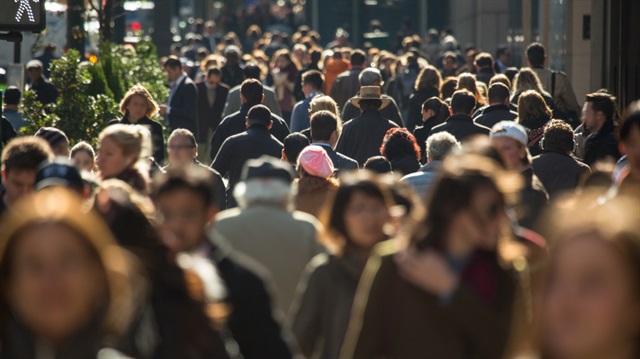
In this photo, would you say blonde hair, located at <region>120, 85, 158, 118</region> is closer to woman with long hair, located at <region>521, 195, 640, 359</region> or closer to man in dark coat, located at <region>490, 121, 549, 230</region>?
man in dark coat, located at <region>490, 121, 549, 230</region>

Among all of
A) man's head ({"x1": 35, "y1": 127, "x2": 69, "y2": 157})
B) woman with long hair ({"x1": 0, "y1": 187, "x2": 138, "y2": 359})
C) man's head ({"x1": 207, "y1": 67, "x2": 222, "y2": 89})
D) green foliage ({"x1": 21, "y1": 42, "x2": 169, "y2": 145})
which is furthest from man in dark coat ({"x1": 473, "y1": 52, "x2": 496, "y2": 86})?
woman with long hair ({"x1": 0, "y1": 187, "x2": 138, "y2": 359})

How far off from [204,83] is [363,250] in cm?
1510

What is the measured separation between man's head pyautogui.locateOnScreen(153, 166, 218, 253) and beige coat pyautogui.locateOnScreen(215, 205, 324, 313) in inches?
69.1

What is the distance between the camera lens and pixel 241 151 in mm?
12734

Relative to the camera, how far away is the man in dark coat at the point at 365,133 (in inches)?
548

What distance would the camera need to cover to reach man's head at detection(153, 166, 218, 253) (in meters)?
4.98

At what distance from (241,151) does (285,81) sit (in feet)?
34.1

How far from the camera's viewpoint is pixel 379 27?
46.7m

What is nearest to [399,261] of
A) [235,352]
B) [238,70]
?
[235,352]

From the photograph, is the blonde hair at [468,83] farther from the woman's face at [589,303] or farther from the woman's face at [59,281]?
the woman's face at [589,303]

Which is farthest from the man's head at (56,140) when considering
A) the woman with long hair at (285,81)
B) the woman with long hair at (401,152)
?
the woman with long hair at (285,81)

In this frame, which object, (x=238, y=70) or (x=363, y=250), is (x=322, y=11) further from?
(x=363, y=250)

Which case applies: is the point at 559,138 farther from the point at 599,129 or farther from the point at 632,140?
the point at 632,140

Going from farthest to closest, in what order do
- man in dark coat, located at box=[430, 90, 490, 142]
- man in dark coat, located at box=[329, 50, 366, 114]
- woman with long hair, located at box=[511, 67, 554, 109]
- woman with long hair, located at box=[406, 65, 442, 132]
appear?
1. man in dark coat, located at box=[329, 50, 366, 114]
2. woman with long hair, located at box=[406, 65, 442, 132]
3. woman with long hair, located at box=[511, 67, 554, 109]
4. man in dark coat, located at box=[430, 90, 490, 142]
